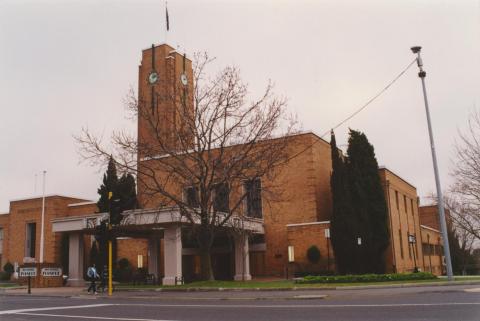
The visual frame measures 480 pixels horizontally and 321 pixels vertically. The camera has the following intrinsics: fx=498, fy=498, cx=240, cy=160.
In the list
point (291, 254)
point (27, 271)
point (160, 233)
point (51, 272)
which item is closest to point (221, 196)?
point (291, 254)

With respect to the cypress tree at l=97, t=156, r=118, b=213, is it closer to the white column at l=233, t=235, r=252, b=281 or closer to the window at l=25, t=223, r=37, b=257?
the white column at l=233, t=235, r=252, b=281

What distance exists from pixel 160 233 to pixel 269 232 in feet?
27.9

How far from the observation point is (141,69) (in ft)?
185

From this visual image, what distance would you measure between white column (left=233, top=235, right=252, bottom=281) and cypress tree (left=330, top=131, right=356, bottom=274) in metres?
6.22

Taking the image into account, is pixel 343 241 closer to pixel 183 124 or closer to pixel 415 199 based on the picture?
pixel 183 124

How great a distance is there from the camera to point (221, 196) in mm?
29422

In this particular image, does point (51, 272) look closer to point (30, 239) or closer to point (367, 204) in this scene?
point (30, 239)

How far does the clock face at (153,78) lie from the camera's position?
178 feet

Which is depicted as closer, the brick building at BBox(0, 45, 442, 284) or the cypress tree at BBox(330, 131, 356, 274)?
the brick building at BBox(0, 45, 442, 284)

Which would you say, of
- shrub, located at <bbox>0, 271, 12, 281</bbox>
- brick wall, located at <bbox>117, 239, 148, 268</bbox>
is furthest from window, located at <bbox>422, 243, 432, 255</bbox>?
shrub, located at <bbox>0, 271, 12, 281</bbox>

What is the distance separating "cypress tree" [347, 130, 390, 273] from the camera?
1264 inches

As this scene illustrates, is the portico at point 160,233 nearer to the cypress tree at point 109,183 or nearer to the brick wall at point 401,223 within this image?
the cypress tree at point 109,183

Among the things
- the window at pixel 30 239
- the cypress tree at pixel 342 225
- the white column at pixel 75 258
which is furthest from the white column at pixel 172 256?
Answer: the window at pixel 30 239

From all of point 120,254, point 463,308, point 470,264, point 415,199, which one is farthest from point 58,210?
point 470,264
